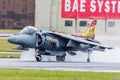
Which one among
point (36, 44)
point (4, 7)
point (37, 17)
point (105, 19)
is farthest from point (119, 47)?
point (4, 7)

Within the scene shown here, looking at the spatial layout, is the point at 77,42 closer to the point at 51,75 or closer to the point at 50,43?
the point at 50,43

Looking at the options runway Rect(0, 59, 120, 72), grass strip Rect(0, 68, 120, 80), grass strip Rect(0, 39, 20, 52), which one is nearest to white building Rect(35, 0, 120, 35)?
grass strip Rect(0, 39, 20, 52)

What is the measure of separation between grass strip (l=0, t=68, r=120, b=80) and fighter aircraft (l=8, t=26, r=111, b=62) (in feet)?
37.6

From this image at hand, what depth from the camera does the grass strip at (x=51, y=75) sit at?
23.7 m

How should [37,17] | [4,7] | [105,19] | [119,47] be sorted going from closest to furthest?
[119,47] → [105,19] → [37,17] → [4,7]

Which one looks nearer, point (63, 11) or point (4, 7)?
point (63, 11)

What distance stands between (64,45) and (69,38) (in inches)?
20.6

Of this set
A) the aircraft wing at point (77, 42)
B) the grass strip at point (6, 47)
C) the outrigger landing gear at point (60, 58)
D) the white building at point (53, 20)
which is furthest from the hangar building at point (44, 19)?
the outrigger landing gear at point (60, 58)

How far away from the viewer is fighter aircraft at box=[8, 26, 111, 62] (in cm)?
3847

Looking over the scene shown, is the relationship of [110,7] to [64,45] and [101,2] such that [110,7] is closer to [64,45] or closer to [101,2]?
[101,2]

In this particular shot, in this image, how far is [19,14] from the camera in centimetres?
9444

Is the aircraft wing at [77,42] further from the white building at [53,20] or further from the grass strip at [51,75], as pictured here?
the white building at [53,20]

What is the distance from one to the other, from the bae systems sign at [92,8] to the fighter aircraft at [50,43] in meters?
29.6

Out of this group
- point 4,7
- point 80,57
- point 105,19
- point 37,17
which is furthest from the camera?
point 4,7
